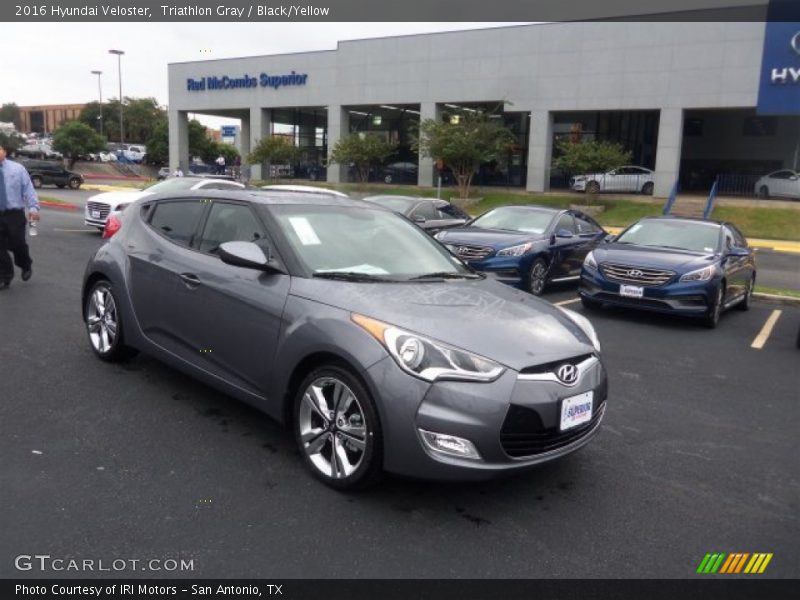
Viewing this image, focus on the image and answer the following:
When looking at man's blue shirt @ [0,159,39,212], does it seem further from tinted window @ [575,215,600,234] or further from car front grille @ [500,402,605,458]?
tinted window @ [575,215,600,234]

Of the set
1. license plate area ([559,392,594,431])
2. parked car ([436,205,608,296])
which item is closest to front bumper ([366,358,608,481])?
license plate area ([559,392,594,431])

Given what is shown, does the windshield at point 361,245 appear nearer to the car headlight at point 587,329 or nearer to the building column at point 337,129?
the car headlight at point 587,329

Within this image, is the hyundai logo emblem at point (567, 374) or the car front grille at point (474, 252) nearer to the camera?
the hyundai logo emblem at point (567, 374)

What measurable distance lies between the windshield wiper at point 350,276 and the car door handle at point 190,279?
100cm

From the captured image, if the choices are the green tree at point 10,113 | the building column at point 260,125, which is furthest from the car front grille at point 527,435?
the green tree at point 10,113

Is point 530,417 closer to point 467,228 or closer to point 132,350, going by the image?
point 132,350

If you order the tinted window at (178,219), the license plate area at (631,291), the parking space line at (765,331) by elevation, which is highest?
the tinted window at (178,219)

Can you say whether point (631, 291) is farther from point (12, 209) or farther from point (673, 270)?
point (12, 209)

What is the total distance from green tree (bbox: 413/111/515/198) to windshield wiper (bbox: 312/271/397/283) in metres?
27.3

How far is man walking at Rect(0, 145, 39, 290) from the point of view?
848 centimetres

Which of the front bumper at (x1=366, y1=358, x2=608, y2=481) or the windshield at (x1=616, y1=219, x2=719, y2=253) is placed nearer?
the front bumper at (x1=366, y1=358, x2=608, y2=481)

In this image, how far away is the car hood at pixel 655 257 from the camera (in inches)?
340

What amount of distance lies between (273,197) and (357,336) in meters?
1.66
